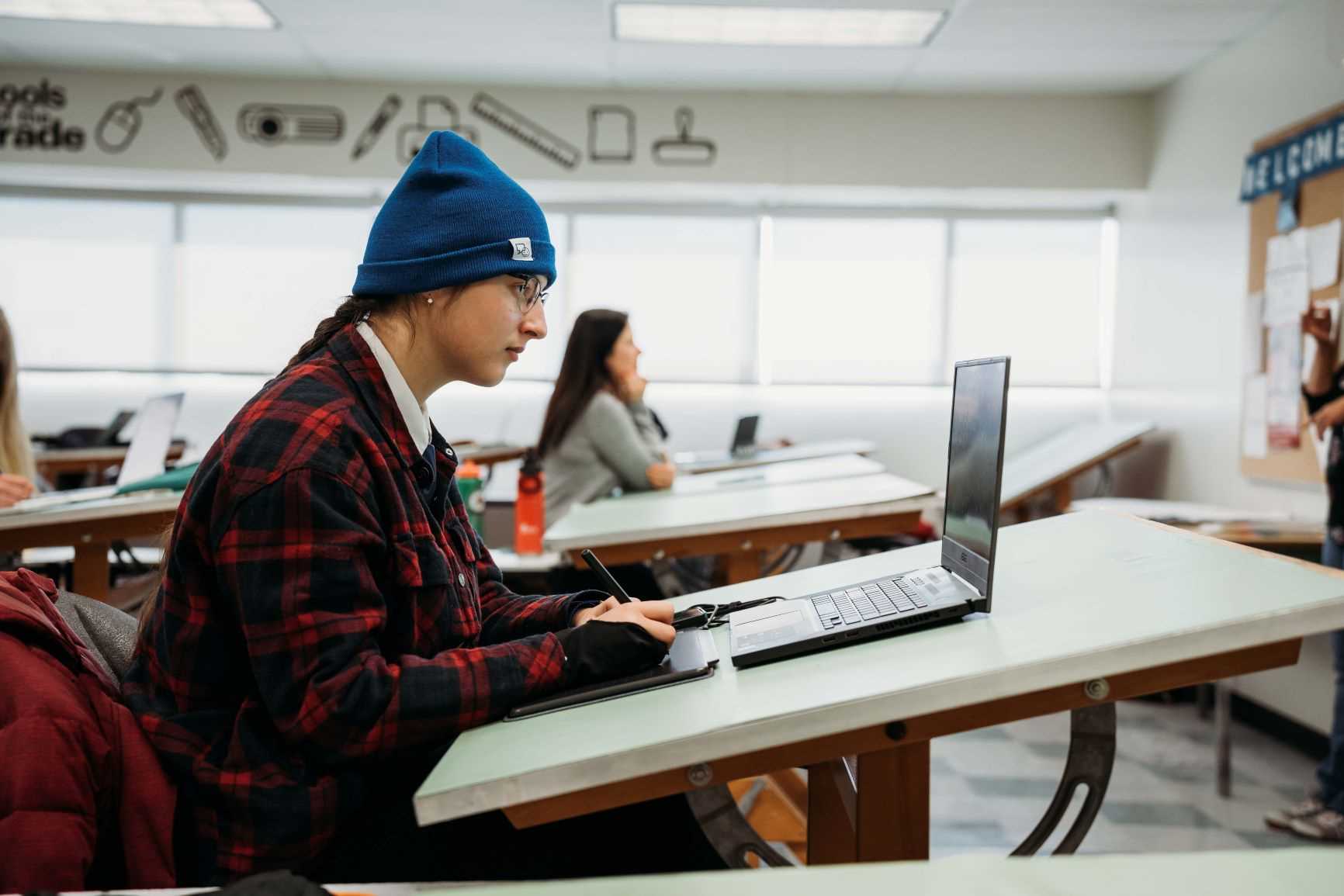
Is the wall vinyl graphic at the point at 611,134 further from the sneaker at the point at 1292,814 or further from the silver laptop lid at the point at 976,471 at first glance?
the silver laptop lid at the point at 976,471

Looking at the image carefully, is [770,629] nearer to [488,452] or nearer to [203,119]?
[488,452]

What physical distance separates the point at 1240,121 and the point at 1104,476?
185 centimetres

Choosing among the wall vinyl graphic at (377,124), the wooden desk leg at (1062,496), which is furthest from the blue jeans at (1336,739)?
the wall vinyl graphic at (377,124)

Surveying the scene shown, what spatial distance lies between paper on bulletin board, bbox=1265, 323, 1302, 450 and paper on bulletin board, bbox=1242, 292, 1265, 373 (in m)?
0.07

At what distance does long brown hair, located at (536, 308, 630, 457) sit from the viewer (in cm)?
338

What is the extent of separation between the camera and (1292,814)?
274 centimetres

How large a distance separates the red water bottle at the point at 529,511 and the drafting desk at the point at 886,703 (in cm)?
203

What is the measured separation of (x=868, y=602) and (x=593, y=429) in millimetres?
2239

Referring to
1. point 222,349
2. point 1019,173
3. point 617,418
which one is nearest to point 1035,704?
point 617,418

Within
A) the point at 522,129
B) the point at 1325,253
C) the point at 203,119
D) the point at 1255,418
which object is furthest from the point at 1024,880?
the point at 203,119

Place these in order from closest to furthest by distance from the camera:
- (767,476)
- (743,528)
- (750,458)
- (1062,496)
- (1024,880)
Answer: (1024,880) < (743,528) < (767,476) < (750,458) < (1062,496)

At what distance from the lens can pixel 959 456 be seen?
131cm

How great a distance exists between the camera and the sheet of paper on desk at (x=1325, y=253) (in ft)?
11.6

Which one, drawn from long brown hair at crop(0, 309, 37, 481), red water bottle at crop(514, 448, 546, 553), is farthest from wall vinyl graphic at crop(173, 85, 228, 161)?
red water bottle at crop(514, 448, 546, 553)
